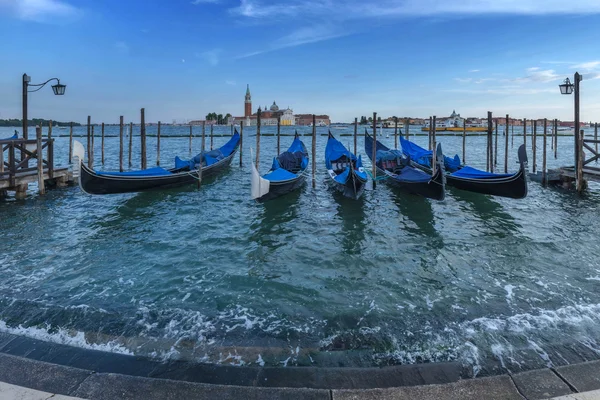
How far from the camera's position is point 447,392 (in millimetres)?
2328

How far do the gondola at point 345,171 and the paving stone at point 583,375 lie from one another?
23.2 ft

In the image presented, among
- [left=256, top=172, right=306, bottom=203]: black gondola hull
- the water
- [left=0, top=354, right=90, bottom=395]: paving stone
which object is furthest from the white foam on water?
[left=256, top=172, right=306, bottom=203]: black gondola hull

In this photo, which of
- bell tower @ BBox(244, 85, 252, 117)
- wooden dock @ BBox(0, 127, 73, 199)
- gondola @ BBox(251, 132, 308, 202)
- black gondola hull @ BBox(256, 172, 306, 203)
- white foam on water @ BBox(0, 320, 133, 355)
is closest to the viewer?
white foam on water @ BBox(0, 320, 133, 355)

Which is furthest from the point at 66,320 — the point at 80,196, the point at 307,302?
the point at 80,196

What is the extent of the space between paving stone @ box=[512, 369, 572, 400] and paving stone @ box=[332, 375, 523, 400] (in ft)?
0.21

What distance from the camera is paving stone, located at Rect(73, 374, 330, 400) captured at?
7.55ft

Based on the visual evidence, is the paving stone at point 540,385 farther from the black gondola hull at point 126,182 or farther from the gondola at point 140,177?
the black gondola hull at point 126,182

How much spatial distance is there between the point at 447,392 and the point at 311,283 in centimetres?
275

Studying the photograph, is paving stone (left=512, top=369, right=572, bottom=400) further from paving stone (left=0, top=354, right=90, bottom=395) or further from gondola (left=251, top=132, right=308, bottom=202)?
gondola (left=251, top=132, right=308, bottom=202)

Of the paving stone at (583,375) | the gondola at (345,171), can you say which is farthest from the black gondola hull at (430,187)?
the paving stone at (583,375)

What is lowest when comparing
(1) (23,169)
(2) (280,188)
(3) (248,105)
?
(2) (280,188)

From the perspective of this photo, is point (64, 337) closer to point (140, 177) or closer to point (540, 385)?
point (540, 385)

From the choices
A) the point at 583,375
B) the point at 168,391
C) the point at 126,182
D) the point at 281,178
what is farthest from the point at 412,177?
the point at 168,391

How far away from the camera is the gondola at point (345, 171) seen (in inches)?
382
